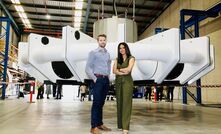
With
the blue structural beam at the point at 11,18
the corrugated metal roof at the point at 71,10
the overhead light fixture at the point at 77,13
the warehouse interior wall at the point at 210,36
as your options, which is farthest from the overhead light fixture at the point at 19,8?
the warehouse interior wall at the point at 210,36

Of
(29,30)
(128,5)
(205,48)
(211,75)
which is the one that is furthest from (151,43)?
(29,30)

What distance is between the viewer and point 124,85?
121 inches

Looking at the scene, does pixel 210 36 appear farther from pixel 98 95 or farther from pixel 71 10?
pixel 98 95

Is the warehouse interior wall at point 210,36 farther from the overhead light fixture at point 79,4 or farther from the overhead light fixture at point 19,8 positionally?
the overhead light fixture at point 19,8

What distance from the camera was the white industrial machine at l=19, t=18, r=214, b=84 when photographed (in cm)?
345

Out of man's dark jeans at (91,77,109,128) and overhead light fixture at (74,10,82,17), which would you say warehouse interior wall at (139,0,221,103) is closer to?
overhead light fixture at (74,10,82,17)

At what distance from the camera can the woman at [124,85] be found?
302 centimetres

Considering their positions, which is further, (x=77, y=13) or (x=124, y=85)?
(x=77, y=13)

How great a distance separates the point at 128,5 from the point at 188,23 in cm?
659

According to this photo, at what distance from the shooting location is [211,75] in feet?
37.3

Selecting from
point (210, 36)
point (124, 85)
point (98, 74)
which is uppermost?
point (210, 36)

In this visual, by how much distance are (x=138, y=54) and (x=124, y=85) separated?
2.11 ft

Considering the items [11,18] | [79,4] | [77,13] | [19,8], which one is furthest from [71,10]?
[11,18]

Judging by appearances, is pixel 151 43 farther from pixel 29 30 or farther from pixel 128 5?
pixel 29 30
